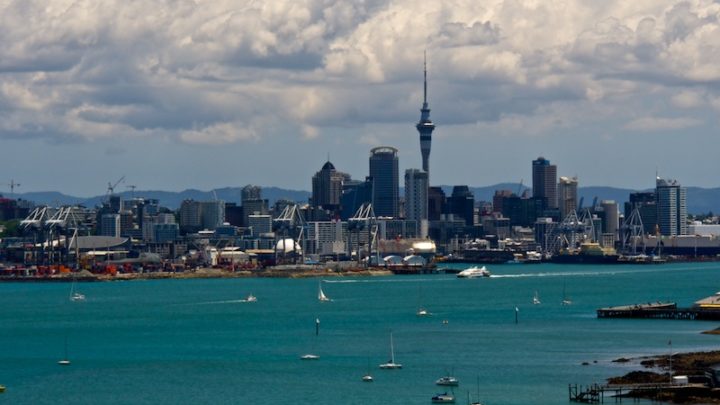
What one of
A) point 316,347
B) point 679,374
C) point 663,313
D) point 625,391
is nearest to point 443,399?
point 625,391

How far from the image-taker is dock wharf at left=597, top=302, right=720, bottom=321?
118 meters

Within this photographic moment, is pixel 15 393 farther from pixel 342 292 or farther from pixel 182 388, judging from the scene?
pixel 342 292

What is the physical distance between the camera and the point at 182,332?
4552 inches

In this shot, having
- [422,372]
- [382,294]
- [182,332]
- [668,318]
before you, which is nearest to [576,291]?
[382,294]

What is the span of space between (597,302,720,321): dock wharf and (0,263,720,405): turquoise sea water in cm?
226

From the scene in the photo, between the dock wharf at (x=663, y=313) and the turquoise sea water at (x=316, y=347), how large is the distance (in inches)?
89.0

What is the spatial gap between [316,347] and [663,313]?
1308 inches

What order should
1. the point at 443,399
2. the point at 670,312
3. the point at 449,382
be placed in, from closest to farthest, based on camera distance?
the point at 443,399 → the point at 449,382 → the point at 670,312

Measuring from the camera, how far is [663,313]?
120750mm

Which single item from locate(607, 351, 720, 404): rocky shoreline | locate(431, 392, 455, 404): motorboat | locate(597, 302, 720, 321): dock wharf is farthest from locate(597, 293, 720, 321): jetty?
locate(431, 392, 455, 404): motorboat

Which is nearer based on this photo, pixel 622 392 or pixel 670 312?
pixel 622 392

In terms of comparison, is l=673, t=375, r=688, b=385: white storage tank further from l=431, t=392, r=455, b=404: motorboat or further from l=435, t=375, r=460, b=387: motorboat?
l=435, t=375, r=460, b=387: motorboat

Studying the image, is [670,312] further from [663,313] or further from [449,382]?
[449,382]

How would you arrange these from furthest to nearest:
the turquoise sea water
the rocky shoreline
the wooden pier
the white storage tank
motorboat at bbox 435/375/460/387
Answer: the turquoise sea water → motorboat at bbox 435/375/460/387 → the white storage tank → the wooden pier → the rocky shoreline
